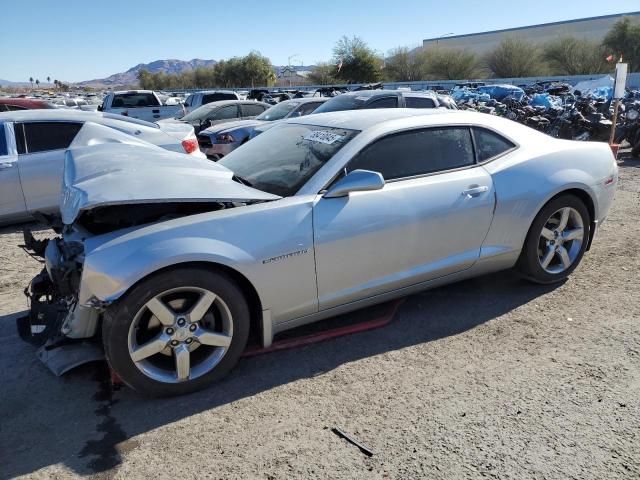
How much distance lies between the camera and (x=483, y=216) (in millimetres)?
3719

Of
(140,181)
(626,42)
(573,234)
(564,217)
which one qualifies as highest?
(626,42)

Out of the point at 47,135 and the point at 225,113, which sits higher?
the point at 225,113

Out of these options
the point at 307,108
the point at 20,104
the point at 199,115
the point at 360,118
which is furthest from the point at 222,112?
the point at 360,118

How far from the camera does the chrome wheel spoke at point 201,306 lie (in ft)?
9.27

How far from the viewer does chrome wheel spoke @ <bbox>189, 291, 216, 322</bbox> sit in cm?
283

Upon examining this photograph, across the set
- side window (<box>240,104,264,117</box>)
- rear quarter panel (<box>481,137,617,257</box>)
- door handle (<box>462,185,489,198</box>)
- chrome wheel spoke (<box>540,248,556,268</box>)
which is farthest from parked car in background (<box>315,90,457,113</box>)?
door handle (<box>462,185,489,198</box>)

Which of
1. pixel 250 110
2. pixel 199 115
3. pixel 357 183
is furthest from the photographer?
pixel 250 110

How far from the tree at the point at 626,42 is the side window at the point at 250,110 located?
211 feet

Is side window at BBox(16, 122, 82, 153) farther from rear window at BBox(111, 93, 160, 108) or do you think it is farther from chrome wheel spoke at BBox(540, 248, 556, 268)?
rear window at BBox(111, 93, 160, 108)

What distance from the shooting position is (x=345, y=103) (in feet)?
31.5

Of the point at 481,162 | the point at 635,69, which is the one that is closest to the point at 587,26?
the point at 635,69

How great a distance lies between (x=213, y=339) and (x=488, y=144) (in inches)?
101

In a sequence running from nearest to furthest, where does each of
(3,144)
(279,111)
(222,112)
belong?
(3,144) < (279,111) < (222,112)

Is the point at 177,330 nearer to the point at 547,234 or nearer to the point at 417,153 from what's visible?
the point at 417,153
